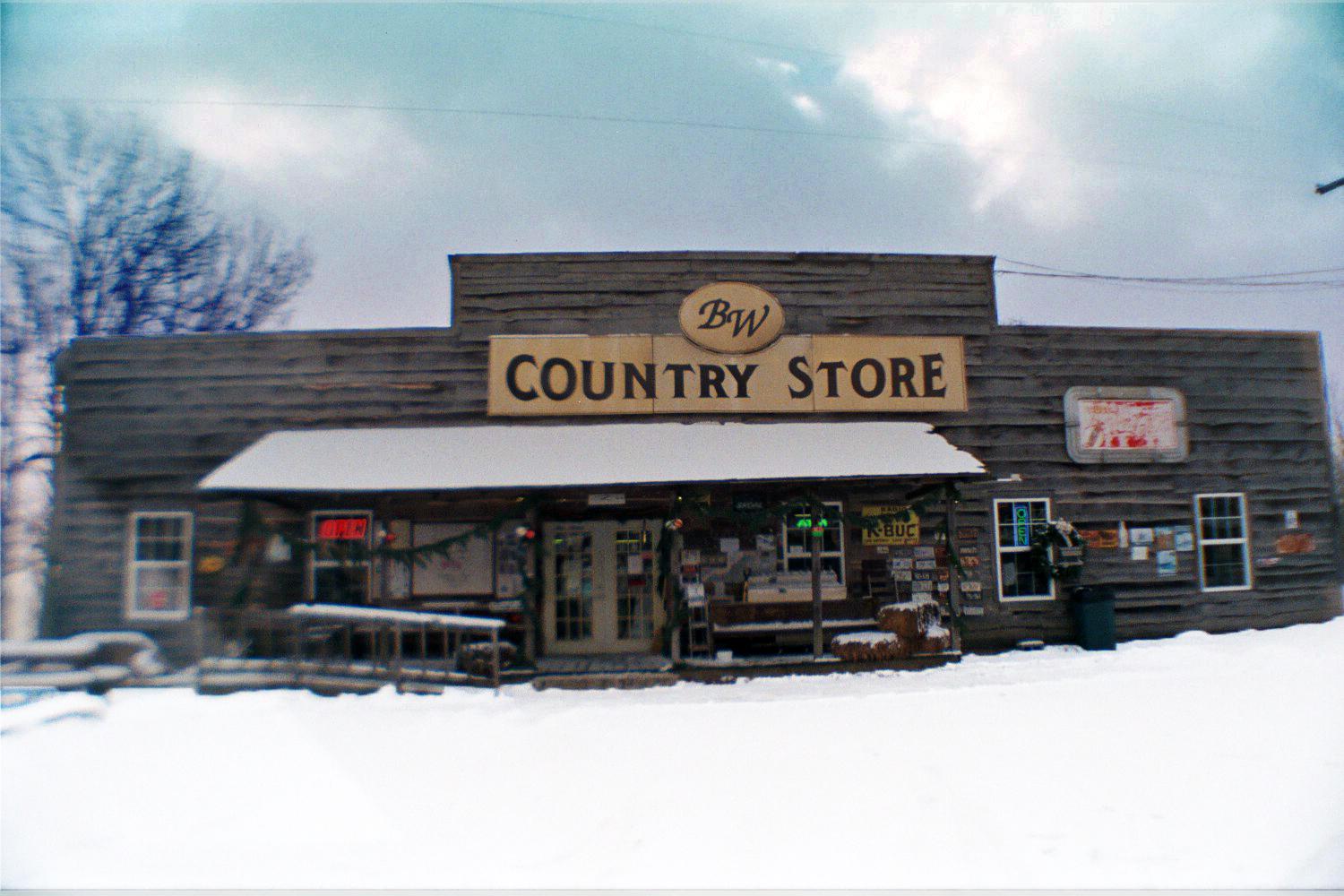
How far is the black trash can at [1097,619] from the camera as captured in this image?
10156 mm

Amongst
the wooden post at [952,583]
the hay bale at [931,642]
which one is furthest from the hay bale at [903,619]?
the wooden post at [952,583]

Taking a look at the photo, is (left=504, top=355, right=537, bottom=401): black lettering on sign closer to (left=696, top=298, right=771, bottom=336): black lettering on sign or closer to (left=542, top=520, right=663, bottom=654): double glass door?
(left=542, top=520, right=663, bottom=654): double glass door

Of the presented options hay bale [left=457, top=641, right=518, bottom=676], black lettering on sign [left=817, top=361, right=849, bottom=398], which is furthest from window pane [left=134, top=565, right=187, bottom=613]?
black lettering on sign [left=817, top=361, right=849, bottom=398]

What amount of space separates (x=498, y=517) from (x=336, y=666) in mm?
2610

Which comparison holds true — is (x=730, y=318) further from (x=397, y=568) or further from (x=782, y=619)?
(x=397, y=568)

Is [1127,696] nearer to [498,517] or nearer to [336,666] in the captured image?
[498,517]

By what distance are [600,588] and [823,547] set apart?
353 cm

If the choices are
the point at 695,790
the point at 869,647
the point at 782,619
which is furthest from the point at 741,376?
the point at 695,790

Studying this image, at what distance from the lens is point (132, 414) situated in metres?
9.97

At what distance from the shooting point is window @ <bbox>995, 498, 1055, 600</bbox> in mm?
10688

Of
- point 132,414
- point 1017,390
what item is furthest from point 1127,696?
point 132,414

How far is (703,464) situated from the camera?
9109mm

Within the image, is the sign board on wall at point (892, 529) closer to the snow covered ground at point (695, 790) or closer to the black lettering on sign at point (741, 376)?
the black lettering on sign at point (741, 376)

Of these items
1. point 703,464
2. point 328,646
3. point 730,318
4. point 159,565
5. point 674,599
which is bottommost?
point 328,646
